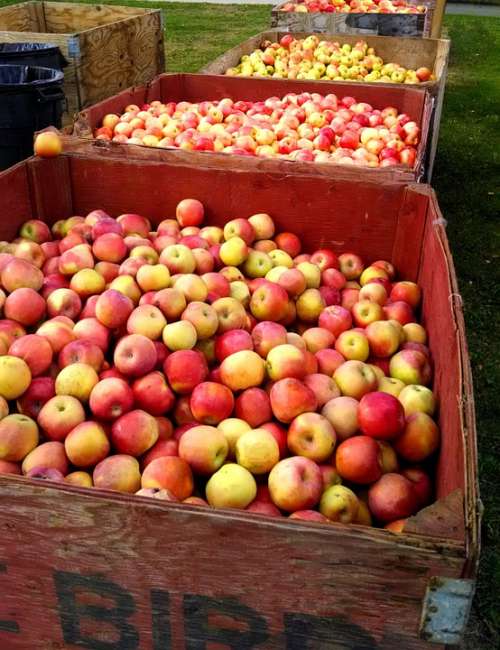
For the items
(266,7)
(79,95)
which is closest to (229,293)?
(79,95)

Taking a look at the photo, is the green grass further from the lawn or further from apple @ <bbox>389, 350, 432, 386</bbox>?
apple @ <bbox>389, 350, 432, 386</bbox>

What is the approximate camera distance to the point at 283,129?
376cm

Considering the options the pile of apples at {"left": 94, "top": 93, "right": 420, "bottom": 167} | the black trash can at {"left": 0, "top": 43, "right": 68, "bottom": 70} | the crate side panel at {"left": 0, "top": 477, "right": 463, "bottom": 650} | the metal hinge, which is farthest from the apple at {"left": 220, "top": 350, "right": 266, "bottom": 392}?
the black trash can at {"left": 0, "top": 43, "right": 68, "bottom": 70}

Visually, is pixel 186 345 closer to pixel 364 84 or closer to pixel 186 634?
pixel 186 634

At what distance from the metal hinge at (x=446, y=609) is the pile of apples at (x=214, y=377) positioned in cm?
38

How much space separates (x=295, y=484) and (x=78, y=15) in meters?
7.48

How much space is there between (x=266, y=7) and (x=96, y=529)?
17949 mm

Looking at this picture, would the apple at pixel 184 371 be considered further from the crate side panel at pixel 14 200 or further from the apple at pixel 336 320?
the crate side panel at pixel 14 200

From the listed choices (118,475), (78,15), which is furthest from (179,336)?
(78,15)

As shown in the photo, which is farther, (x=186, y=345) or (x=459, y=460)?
(x=186, y=345)

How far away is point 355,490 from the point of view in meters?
1.72

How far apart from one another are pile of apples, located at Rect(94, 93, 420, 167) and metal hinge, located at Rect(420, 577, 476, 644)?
7.86 ft

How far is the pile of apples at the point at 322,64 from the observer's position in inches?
225

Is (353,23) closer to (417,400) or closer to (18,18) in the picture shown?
(18,18)
